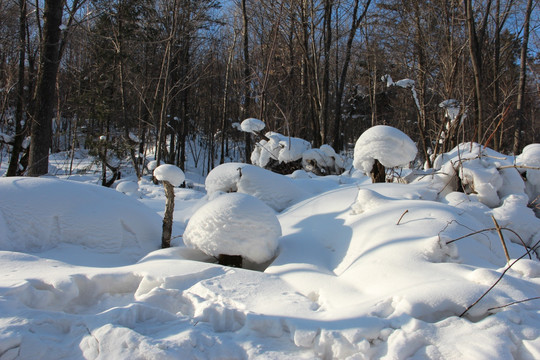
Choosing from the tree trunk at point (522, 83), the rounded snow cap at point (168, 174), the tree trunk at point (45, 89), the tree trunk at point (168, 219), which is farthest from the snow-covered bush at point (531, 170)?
the tree trunk at point (45, 89)

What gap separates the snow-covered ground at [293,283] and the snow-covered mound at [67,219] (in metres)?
0.01

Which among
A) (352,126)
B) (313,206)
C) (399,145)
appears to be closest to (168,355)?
(313,206)

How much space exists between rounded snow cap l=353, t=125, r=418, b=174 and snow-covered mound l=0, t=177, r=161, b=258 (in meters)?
3.10

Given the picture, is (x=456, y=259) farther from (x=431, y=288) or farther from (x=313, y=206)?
(x=313, y=206)

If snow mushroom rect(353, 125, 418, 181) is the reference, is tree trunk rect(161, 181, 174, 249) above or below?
below

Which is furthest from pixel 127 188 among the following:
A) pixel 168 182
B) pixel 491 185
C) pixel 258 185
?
pixel 491 185

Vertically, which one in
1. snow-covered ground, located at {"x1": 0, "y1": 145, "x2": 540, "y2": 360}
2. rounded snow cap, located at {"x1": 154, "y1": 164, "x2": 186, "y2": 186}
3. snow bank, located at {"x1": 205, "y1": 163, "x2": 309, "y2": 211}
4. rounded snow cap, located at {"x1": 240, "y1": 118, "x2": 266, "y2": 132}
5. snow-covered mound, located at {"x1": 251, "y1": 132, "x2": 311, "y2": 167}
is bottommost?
snow-covered ground, located at {"x1": 0, "y1": 145, "x2": 540, "y2": 360}

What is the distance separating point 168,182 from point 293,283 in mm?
1860

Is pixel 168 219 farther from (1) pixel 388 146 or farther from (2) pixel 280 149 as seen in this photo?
(2) pixel 280 149

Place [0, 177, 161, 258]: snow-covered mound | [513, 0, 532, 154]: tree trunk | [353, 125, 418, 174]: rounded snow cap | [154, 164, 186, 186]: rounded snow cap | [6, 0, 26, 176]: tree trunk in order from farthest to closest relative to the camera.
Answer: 1. [513, 0, 532, 154]: tree trunk
2. [6, 0, 26, 176]: tree trunk
3. [353, 125, 418, 174]: rounded snow cap
4. [154, 164, 186, 186]: rounded snow cap
5. [0, 177, 161, 258]: snow-covered mound

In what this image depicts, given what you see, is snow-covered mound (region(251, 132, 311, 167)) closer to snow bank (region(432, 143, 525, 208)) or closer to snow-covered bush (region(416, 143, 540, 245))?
snow-covered bush (region(416, 143, 540, 245))

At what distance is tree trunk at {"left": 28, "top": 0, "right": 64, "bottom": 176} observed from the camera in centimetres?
529

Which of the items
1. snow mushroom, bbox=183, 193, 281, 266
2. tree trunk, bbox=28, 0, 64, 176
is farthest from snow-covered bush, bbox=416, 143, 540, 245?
tree trunk, bbox=28, 0, 64, 176

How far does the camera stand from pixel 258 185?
211 inches
